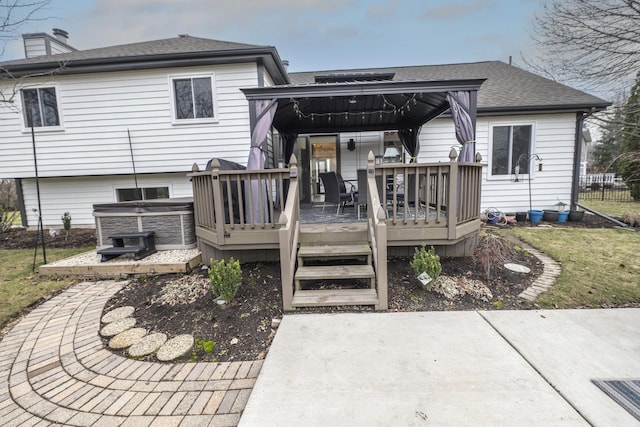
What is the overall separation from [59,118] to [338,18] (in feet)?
36.3

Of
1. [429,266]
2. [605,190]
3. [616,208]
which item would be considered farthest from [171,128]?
[605,190]

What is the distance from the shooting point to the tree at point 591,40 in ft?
19.4

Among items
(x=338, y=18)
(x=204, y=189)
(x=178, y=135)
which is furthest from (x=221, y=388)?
(x=338, y=18)

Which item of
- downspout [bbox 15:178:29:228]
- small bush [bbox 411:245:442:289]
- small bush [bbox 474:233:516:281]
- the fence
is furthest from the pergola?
the fence

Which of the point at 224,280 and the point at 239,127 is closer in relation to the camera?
the point at 224,280

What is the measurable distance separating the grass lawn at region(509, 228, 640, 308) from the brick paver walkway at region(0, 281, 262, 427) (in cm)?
336

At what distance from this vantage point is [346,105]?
6.23 metres

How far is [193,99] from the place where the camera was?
278 inches

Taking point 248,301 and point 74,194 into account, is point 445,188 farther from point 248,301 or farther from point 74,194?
point 74,194

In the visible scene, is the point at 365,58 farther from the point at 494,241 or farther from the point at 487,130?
the point at 494,241

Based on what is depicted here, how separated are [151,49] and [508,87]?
33.2 feet

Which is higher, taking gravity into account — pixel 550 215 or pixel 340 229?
pixel 340 229

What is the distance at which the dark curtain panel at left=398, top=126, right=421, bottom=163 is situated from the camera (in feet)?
24.8

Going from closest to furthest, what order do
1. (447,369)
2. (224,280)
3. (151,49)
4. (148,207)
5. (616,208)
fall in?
1. (447,369)
2. (224,280)
3. (148,207)
4. (151,49)
5. (616,208)
